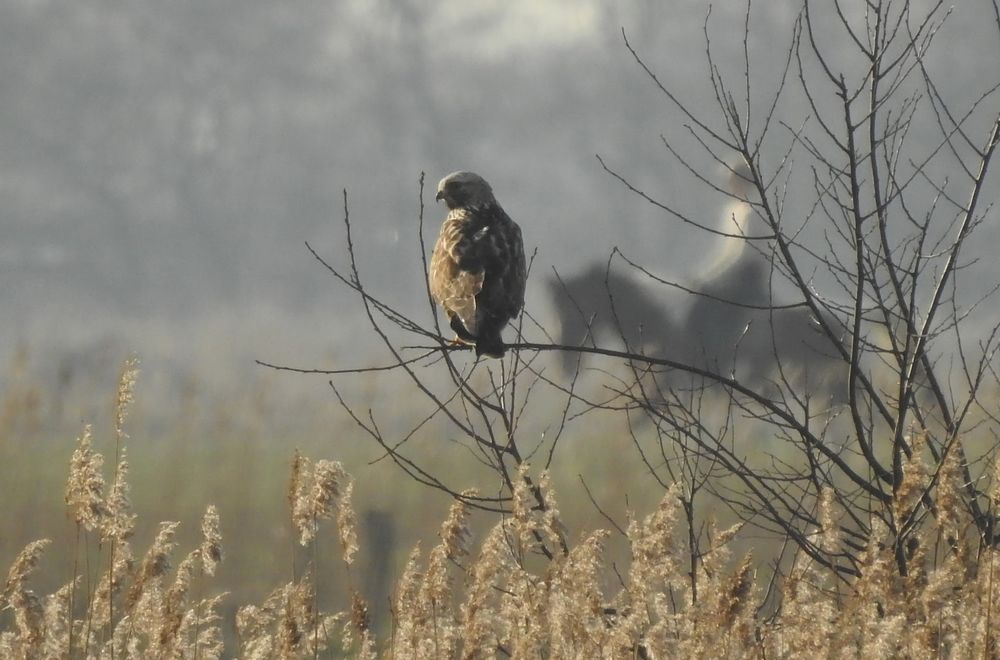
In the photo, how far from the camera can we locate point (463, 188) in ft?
21.8

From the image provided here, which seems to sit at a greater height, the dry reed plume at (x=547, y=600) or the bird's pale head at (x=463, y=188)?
the bird's pale head at (x=463, y=188)

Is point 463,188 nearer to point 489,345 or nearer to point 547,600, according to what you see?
point 489,345

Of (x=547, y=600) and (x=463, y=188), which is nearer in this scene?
(x=547, y=600)

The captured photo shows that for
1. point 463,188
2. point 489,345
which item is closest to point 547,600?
point 489,345

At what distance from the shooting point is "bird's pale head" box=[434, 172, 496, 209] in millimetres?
6629

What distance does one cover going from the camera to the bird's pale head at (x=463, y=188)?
21.7ft

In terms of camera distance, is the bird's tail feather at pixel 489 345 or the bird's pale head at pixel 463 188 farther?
the bird's pale head at pixel 463 188

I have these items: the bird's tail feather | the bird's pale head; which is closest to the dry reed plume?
the bird's tail feather

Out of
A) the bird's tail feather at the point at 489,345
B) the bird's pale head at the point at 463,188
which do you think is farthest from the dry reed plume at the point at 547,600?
the bird's pale head at the point at 463,188

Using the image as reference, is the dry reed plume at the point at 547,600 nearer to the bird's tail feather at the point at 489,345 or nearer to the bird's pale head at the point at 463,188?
the bird's tail feather at the point at 489,345

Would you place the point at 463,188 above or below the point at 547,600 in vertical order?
above

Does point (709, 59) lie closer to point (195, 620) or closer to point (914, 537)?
point (914, 537)

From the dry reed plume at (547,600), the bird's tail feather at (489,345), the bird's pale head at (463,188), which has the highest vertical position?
the bird's pale head at (463,188)

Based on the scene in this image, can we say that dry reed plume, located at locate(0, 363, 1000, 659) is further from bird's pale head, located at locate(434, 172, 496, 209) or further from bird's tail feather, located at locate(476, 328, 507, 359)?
bird's pale head, located at locate(434, 172, 496, 209)
